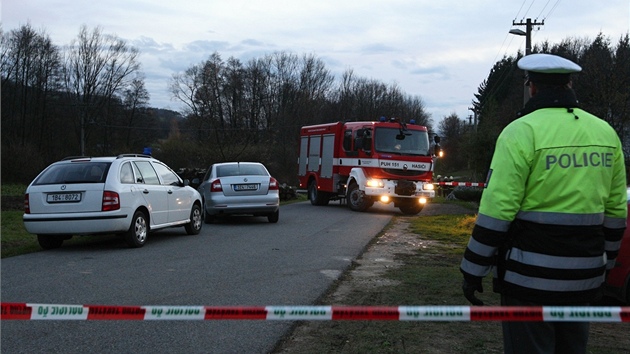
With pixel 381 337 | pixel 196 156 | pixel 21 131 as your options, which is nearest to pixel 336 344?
pixel 381 337

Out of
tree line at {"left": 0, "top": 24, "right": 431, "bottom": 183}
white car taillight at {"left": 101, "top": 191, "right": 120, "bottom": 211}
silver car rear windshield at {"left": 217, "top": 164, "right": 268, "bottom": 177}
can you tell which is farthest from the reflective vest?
tree line at {"left": 0, "top": 24, "right": 431, "bottom": 183}

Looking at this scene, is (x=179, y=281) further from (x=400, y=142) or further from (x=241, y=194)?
(x=400, y=142)

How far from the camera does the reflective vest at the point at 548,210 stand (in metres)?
3.22

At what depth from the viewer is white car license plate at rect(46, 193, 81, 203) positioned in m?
11.2

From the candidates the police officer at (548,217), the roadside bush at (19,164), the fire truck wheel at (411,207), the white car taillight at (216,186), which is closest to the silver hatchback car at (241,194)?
the white car taillight at (216,186)

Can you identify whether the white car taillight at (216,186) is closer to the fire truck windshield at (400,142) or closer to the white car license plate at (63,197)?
the white car license plate at (63,197)

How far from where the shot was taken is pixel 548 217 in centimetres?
322

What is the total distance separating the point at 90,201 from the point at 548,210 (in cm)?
929

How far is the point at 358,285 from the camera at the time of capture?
828cm

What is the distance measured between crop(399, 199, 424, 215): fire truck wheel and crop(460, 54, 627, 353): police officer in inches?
760

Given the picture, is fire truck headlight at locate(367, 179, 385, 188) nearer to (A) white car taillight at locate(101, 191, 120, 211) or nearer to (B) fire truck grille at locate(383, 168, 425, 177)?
(B) fire truck grille at locate(383, 168, 425, 177)

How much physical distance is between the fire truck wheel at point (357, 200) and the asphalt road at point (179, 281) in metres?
6.41

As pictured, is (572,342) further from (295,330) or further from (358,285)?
(358,285)

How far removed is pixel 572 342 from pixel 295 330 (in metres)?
3.02
